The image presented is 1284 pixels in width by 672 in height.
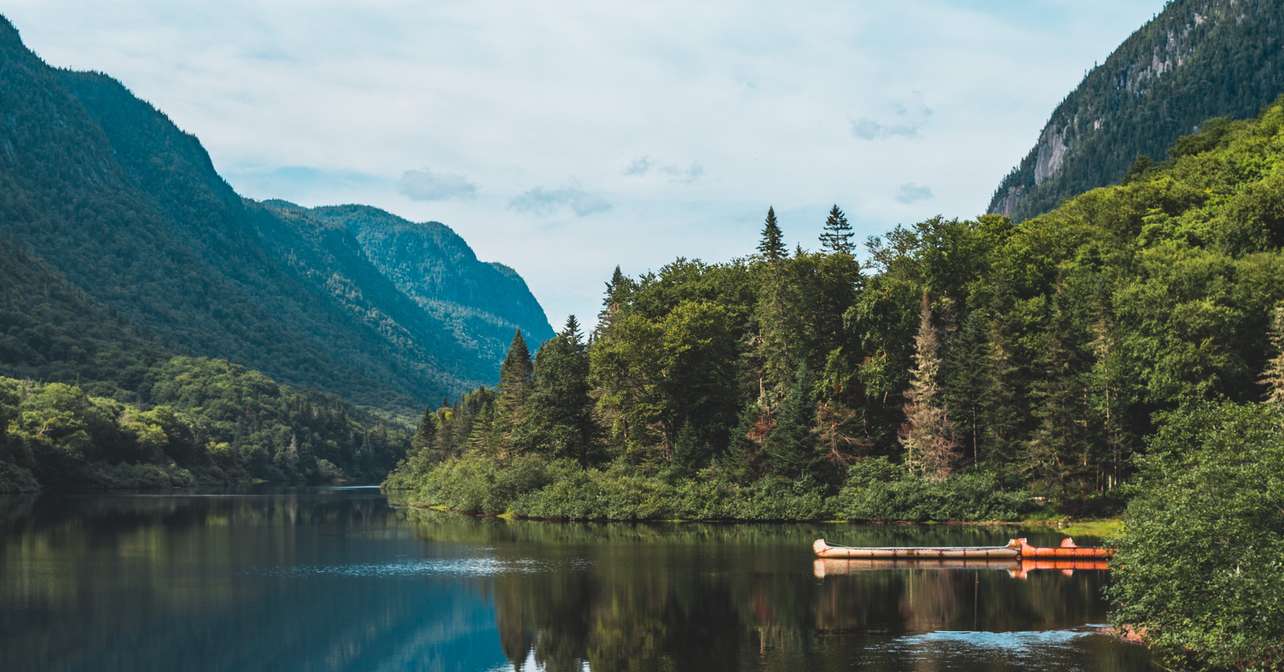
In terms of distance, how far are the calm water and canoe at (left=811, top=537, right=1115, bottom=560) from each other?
358 centimetres

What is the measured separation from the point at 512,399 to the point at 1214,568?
97.5 m

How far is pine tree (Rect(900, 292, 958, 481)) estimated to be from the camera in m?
91.4

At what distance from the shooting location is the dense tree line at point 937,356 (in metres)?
82.9

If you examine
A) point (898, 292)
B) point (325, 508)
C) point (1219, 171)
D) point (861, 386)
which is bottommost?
point (325, 508)

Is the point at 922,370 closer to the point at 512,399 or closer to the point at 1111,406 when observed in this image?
the point at 1111,406

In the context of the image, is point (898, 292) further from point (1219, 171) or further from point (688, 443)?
point (1219, 171)

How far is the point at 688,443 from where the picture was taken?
102 meters

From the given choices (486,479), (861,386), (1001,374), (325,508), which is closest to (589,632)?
(1001,374)

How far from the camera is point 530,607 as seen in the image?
48.0 metres

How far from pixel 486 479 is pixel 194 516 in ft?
85.3

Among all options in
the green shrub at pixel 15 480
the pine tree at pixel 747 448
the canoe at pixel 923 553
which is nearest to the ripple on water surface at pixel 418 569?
the canoe at pixel 923 553

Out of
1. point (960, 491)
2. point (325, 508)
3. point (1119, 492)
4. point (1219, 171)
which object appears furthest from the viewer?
point (325, 508)

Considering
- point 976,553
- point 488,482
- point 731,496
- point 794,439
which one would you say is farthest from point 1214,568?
point 488,482

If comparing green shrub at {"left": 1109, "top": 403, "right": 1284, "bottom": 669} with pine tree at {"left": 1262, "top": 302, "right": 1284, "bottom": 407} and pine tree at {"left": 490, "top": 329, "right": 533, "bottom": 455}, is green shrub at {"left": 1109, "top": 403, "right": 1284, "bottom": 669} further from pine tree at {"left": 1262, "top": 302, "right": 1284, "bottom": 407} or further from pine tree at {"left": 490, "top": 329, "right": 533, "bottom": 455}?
pine tree at {"left": 490, "top": 329, "right": 533, "bottom": 455}
